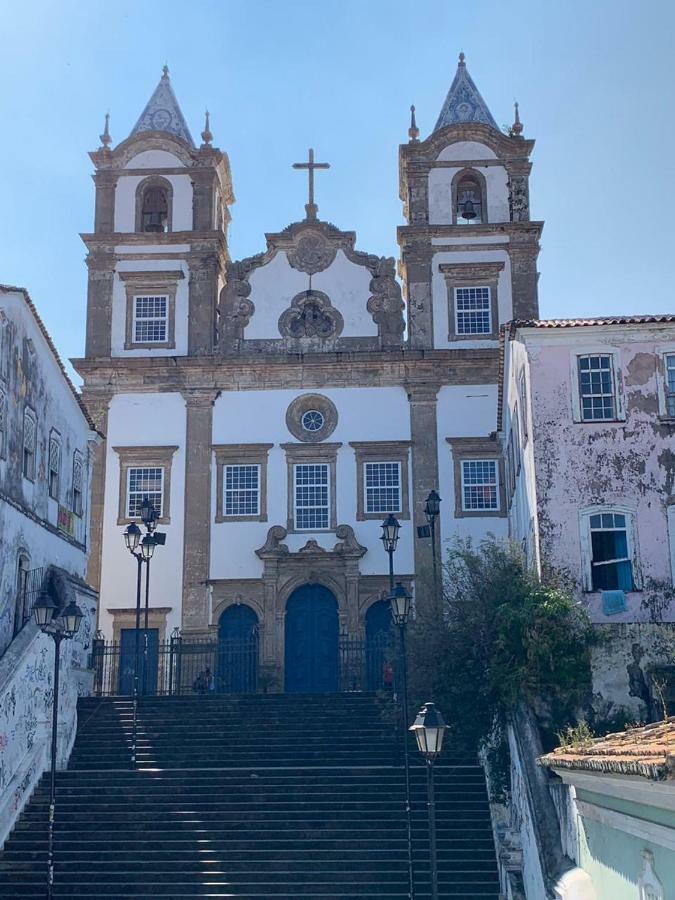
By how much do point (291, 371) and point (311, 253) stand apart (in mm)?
3589

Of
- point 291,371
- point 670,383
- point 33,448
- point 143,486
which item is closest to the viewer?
point 670,383

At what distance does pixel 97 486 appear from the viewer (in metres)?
31.4

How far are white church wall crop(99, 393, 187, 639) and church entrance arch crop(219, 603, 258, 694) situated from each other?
1.33 metres

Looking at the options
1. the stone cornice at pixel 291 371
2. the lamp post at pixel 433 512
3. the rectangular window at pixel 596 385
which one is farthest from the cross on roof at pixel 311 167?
the rectangular window at pixel 596 385

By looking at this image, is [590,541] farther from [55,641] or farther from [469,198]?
[469,198]

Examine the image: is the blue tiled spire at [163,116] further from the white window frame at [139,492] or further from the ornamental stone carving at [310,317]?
the white window frame at [139,492]

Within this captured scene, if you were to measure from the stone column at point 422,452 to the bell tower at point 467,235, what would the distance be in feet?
4.90

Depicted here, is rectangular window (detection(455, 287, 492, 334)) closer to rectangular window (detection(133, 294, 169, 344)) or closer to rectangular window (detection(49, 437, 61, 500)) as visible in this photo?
rectangular window (detection(133, 294, 169, 344))

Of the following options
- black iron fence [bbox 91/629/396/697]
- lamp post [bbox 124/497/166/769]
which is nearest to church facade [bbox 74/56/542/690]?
black iron fence [bbox 91/629/396/697]

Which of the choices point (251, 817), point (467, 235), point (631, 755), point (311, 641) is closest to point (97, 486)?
point (311, 641)

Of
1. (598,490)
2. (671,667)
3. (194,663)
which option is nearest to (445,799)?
(671,667)

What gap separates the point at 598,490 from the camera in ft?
67.3

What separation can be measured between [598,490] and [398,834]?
6.72 meters

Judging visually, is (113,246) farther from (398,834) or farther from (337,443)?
(398,834)
